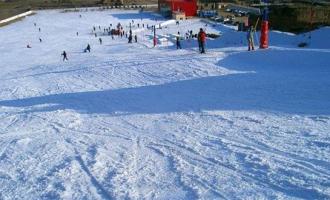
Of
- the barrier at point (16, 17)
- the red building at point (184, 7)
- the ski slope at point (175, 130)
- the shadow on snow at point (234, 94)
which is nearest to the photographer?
the ski slope at point (175, 130)

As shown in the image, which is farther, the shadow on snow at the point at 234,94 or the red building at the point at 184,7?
the red building at the point at 184,7

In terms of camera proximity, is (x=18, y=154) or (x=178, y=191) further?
(x=18, y=154)

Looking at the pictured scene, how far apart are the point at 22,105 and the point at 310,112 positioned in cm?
881

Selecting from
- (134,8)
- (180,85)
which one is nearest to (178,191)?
(180,85)

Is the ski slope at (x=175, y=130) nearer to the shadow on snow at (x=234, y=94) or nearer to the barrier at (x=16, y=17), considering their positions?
the shadow on snow at (x=234, y=94)

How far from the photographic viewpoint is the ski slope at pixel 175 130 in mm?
7762

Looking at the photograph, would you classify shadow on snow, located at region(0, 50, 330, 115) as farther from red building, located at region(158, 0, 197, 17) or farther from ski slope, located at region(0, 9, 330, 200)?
red building, located at region(158, 0, 197, 17)

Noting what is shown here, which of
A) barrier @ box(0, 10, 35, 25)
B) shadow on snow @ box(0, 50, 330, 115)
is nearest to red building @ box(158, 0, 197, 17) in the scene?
barrier @ box(0, 10, 35, 25)

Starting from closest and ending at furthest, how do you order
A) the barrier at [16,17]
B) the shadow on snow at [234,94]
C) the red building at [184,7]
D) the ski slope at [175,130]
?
1. the ski slope at [175,130]
2. the shadow on snow at [234,94]
3. the red building at [184,7]
4. the barrier at [16,17]

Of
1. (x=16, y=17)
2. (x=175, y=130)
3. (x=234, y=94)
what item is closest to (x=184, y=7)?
(x=16, y=17)

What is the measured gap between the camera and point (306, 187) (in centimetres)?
711

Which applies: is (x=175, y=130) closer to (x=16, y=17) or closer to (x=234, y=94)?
(x=234, y=94)

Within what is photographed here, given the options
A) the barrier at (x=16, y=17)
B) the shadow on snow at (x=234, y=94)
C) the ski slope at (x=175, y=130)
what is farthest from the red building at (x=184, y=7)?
the shadow on snow at (x=234, y=94)

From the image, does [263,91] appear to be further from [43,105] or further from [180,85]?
[43,105]
